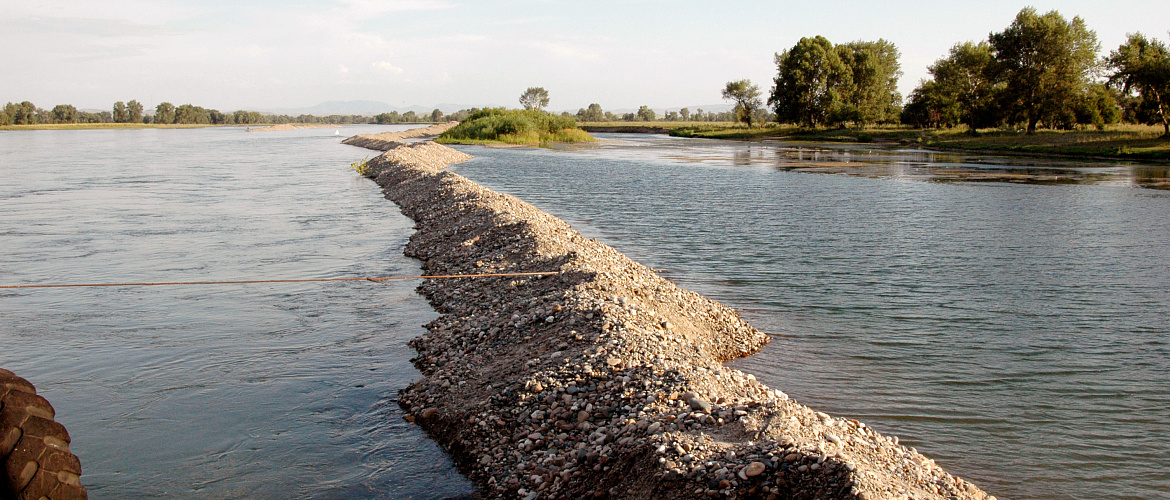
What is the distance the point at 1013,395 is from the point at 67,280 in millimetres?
16636

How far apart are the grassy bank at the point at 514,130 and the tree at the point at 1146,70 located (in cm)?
5338

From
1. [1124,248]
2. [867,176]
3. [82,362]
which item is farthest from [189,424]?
[867,176]

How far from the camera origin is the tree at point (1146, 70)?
170 feet

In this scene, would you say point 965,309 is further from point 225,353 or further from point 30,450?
point 30,450

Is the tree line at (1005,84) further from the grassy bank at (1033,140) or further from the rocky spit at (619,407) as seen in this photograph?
the rocky spit at (619,407)

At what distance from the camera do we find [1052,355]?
34.1 ft

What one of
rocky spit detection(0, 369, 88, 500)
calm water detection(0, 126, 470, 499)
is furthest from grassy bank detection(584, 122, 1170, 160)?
rocky spit detection(0, 369, 88, 500)

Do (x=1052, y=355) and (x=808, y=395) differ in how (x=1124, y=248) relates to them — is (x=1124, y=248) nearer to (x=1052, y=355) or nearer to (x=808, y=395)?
(x=1052, y=355)

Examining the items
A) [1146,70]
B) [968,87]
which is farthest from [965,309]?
[968,87]

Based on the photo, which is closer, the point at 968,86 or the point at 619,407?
the point at 619,407

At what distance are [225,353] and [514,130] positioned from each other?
7545 cm

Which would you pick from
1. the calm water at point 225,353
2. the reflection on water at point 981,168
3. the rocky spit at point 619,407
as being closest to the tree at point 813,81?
the reflection on water at point 981,168

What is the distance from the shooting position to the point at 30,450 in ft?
17.5

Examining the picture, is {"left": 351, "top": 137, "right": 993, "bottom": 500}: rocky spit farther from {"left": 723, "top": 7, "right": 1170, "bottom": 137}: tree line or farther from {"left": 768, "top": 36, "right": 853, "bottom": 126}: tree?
{"left": 768, "top": 36, "right": 853, "bottom": 126}: tree
